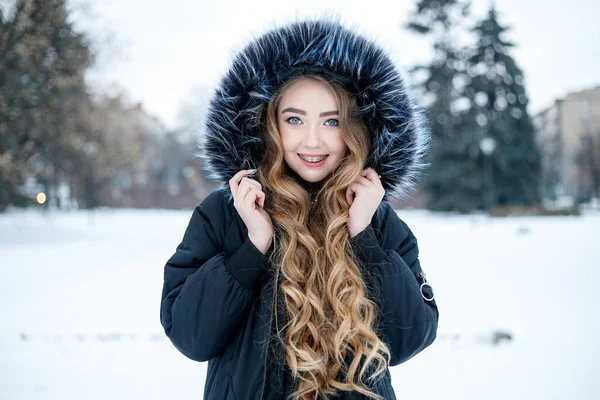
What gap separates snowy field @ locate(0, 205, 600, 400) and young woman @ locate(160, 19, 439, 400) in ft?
7.76

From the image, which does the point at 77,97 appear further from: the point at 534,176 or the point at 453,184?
the point at 534,176

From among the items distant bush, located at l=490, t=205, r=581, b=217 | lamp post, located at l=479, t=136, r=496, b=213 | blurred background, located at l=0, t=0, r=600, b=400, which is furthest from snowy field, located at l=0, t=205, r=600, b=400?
lamp post, located at l=479, t=136, r=496, b=213

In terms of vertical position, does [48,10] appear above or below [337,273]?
above

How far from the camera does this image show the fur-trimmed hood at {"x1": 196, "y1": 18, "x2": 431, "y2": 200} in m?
1.62

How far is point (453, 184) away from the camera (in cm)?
2503

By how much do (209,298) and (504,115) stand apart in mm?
27152

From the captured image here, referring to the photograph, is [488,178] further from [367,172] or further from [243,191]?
[243,191]

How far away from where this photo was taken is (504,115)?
25.1 metres

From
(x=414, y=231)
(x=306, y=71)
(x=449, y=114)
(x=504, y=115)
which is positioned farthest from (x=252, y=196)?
(x=504, y=115)

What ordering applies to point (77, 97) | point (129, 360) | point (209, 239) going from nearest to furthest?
1. point (209, 239)
2. point (129, 360)
3. point (77, 97)

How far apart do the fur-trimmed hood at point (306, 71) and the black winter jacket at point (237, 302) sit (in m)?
0.23

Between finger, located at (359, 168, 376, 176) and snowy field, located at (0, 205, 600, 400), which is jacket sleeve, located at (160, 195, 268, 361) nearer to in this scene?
finger, located at (359, 168, 376, 176)

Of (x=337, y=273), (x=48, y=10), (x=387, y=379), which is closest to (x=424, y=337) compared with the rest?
(x=387, y=379)

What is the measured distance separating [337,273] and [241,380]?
18.9 inches
